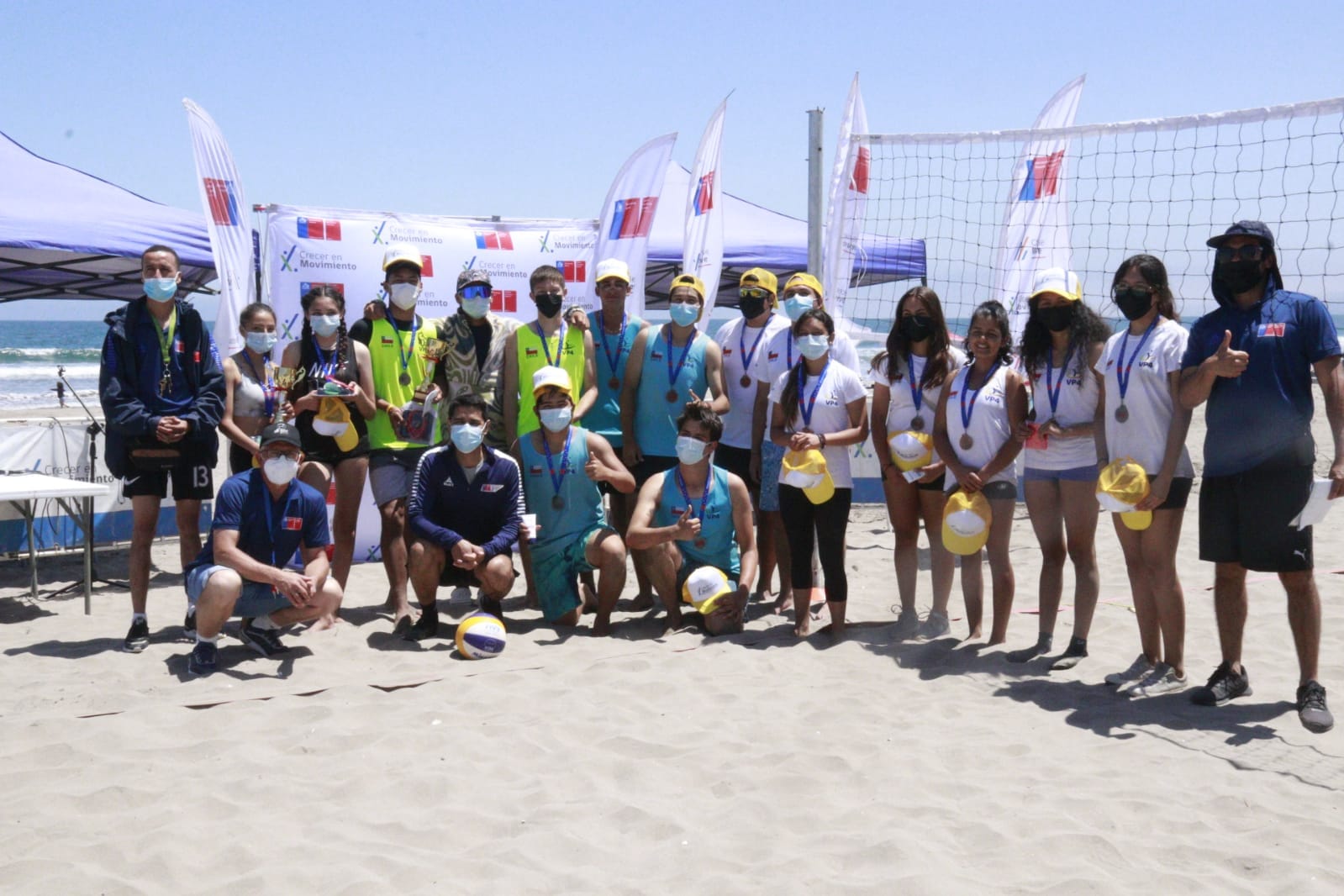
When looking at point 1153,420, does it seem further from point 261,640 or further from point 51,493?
point 51,493

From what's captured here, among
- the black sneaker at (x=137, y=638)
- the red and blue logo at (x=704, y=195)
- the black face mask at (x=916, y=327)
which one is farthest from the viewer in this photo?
the red and blue logo at (x=704, y=195)

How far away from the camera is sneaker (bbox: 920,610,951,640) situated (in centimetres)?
521

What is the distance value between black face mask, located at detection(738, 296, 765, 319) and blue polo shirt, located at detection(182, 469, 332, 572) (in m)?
2.22

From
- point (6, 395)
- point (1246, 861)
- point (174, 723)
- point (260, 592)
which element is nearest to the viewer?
point (1246, 861)

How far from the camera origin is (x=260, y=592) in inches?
187

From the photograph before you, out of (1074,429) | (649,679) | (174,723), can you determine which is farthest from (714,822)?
(1074,429)

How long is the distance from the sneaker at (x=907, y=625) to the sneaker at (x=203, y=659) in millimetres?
2938

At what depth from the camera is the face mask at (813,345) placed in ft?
16.6

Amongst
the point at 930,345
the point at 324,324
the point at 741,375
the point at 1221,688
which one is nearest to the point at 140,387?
the point at 324,324

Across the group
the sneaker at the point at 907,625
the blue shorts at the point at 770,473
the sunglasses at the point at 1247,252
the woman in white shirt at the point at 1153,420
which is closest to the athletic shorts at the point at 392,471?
the blue shorts at the point at 770,473

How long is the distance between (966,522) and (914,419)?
2.00ft

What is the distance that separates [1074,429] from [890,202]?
114 inches

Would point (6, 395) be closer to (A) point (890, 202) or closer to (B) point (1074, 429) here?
→ (A) point (890, 202)

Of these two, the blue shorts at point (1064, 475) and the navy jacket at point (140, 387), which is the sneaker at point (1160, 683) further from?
the navy jacket at point (140, 387)
